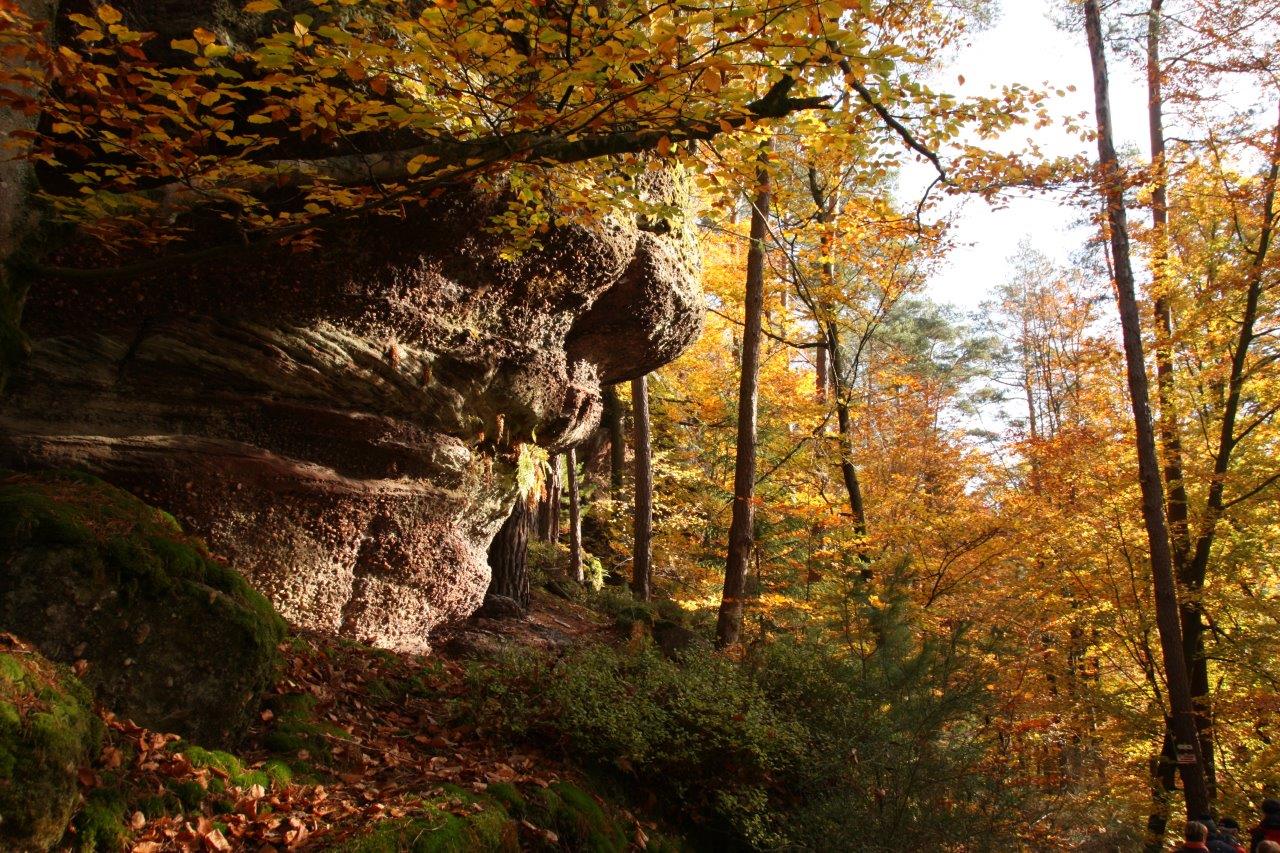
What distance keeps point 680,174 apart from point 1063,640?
12.7 metres

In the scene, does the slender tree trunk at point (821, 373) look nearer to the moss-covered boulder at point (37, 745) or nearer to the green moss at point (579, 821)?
the green moss at point (579, 821)

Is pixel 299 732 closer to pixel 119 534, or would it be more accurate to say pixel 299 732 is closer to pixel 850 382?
pixel 119 534

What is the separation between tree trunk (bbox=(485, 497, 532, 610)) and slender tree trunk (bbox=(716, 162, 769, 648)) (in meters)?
2.82

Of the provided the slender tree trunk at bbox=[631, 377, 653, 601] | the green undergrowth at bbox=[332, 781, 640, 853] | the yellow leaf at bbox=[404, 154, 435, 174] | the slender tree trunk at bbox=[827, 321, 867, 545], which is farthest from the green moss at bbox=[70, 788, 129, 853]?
the slender tree trunk at bbox=[827, 321, 867, 545]

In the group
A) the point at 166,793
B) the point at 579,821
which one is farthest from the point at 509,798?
the point at 166,793

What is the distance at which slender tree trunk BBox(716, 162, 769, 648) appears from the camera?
10.4 metres

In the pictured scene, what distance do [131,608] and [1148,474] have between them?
11.3m

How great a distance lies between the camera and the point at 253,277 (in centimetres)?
618

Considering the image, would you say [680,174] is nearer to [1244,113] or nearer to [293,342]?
[293,342]

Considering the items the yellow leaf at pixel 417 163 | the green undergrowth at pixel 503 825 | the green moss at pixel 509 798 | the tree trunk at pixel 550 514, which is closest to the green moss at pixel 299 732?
the green undergrowth at pixel 503 825

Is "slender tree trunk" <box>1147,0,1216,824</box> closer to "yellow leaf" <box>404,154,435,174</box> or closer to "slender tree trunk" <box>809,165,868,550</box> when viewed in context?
"slender tree trunk" <box>809,165,868,550</box>

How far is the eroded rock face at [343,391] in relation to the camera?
18.3ft

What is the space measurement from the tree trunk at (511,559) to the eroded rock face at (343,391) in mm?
1169

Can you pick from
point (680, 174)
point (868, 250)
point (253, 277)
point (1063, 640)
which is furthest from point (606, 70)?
point (1063, 640)
